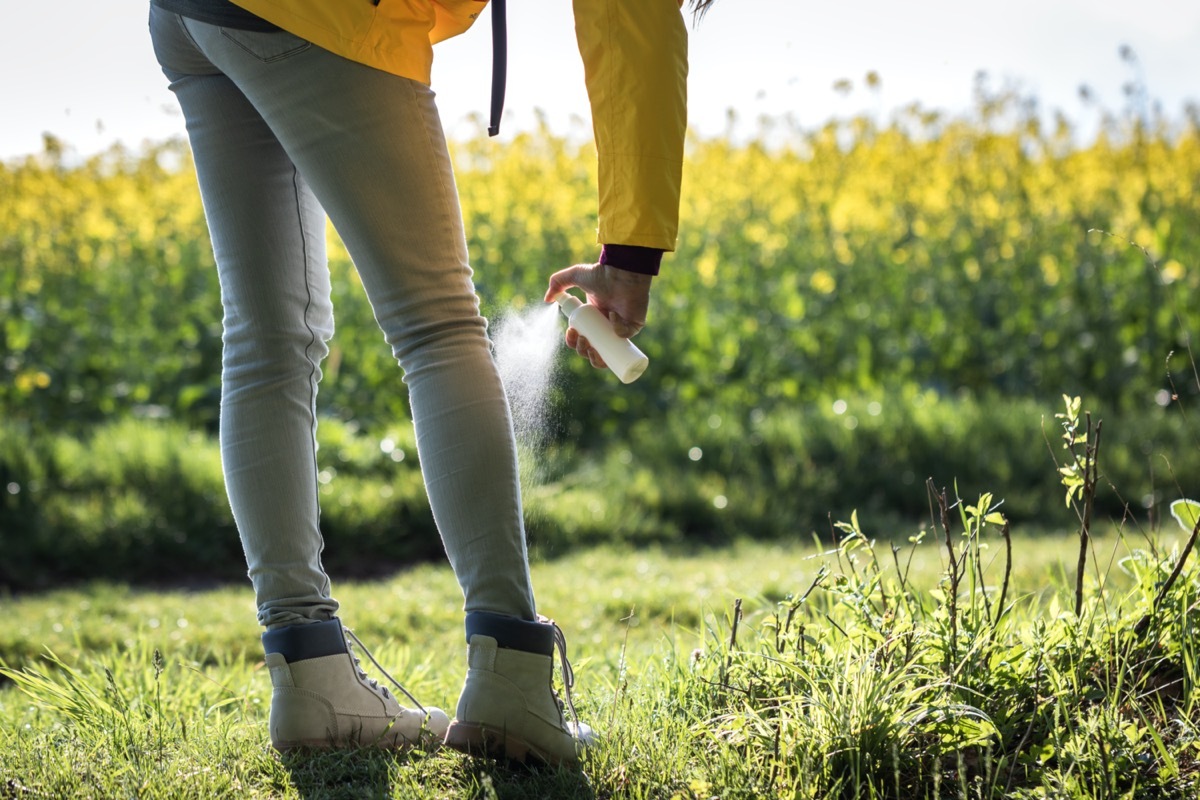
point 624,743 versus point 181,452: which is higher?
point 181,452

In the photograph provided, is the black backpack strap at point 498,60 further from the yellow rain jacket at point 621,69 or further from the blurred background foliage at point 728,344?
the blurred background foliage at point 728,344

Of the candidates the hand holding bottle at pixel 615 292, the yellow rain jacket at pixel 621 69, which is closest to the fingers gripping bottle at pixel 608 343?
the hand holding bottle at pixel 615 292

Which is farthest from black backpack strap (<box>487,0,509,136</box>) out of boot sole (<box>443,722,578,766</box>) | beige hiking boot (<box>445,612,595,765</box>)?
boot sole (<box>443,722,578,766</box>)

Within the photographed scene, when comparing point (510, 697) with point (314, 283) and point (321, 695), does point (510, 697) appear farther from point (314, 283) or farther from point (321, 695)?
point (314, 283)

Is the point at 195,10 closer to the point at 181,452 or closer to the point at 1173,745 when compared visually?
the point at 1173,745

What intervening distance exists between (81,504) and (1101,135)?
6025 mm

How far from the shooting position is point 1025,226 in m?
6.16

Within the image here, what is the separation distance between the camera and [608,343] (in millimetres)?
1624

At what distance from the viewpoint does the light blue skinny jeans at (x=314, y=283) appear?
1517 mm

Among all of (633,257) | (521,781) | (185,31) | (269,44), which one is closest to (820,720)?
(521,781)

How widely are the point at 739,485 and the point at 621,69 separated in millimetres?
3063

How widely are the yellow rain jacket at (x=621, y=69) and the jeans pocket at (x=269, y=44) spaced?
0.09 ft

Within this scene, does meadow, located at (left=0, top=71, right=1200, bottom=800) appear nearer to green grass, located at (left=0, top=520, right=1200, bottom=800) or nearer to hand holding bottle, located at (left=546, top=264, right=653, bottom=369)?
green grass, located at (left=0, top=520, right=1200, bottom=800)

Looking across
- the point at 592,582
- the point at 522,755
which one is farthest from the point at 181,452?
the point at 522,755
